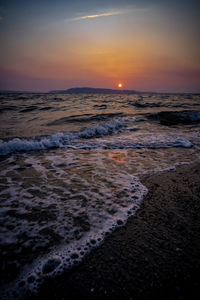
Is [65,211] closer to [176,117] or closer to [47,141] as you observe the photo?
[47,141]

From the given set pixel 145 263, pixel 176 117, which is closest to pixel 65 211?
pixel 145 263

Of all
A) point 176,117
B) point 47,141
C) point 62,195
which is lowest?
point 62,195

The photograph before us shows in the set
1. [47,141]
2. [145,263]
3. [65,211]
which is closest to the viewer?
[145,263]

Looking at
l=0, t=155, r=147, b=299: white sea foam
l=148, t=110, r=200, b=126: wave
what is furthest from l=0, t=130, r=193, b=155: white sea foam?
l=148, t=110, r=200, b=126: wave

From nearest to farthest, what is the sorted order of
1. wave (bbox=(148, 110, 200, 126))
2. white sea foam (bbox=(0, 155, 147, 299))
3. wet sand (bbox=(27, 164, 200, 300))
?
wet sand (bbox=(27, 164, 200, 300))
white sea foam (bbox=(0, 155, 147, 299))
wave (bbox=(148, 110, 200, 126))

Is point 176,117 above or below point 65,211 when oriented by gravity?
above

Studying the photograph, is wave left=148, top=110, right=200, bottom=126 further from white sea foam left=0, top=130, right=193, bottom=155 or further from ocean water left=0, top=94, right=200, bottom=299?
ocean water left=0, top=94, right=200, bottom=299

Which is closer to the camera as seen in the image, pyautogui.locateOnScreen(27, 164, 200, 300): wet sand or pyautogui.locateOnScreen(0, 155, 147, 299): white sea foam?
pyautogui.locateOnScreen(27, 164, 200, 300): wet sand

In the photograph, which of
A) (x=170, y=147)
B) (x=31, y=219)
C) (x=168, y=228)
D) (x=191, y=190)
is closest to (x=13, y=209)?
(x=31, y=219)

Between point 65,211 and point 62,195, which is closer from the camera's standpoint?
point 65,211

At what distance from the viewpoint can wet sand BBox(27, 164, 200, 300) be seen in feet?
4.06

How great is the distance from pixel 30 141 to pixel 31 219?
3623mm

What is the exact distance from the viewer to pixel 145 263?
1441mm

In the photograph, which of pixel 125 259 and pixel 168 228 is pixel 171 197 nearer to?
pixel 168 228
